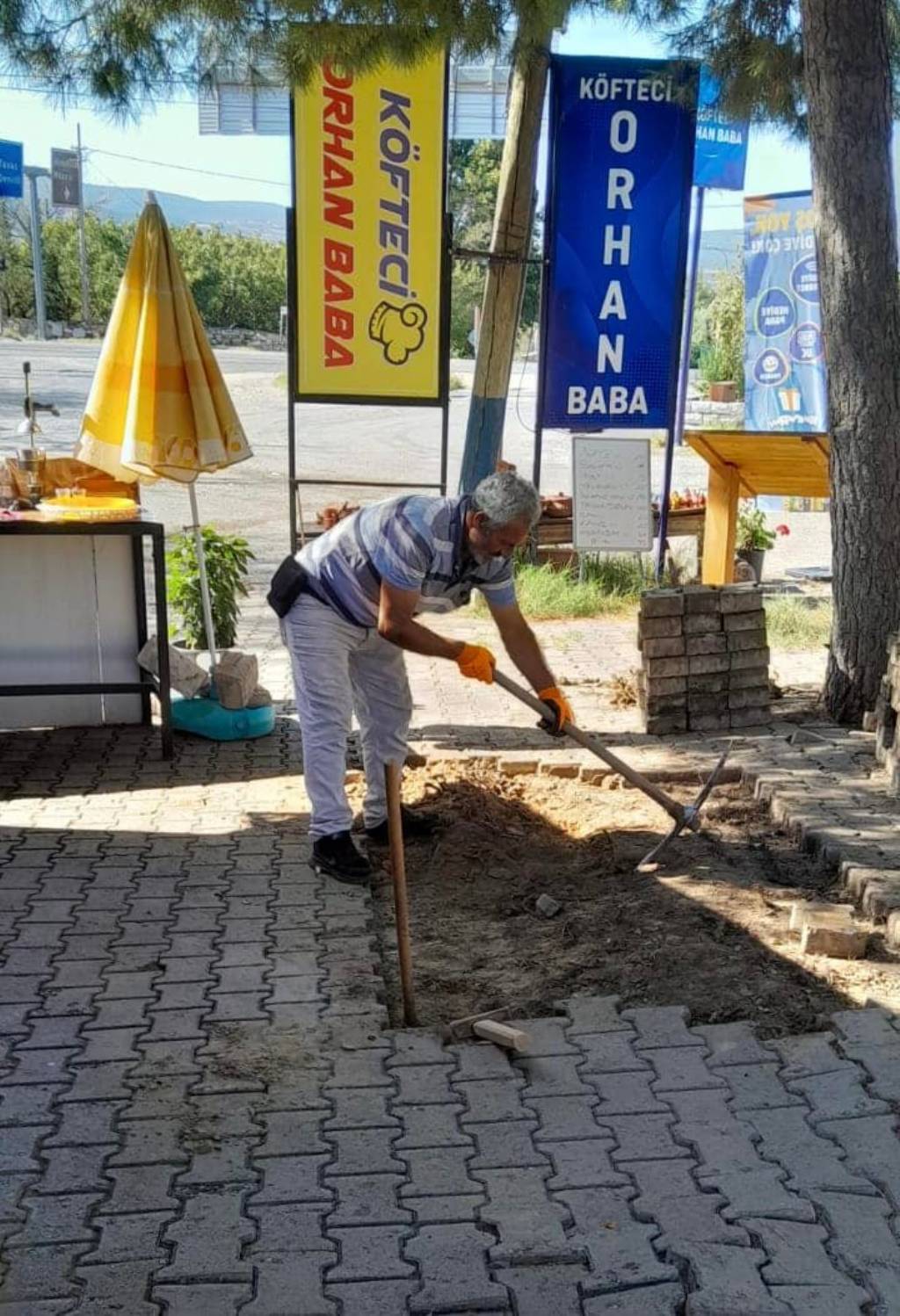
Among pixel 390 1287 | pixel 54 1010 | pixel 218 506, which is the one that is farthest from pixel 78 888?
pixel 218 506

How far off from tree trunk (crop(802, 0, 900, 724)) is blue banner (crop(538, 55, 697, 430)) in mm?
2920

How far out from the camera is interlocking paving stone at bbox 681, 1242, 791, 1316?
109 inches

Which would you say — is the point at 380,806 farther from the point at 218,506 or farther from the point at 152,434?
the point at 218,506

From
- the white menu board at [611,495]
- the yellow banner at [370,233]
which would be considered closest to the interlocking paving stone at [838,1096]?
the yellow banner at [370,233]

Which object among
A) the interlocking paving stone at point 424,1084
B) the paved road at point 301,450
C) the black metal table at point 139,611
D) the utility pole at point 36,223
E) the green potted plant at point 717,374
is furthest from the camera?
the utility pole at point 36,223

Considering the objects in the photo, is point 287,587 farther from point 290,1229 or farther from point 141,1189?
point 290,1229

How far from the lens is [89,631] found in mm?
7434

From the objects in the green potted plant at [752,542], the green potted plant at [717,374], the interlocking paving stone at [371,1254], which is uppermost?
the green potted plant at [717,374]

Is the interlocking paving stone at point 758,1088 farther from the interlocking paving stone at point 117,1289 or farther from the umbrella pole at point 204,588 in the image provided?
the umbrella pole at point 204,588

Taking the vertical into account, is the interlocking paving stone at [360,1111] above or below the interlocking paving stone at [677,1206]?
below

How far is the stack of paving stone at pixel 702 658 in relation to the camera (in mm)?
7117

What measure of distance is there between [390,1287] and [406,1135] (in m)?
0.64

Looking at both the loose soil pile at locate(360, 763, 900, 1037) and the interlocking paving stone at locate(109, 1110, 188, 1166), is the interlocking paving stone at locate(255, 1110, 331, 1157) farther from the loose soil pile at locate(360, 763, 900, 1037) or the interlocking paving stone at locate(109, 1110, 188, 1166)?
the loose soil pile at locate(360, 763, 900, 1037)

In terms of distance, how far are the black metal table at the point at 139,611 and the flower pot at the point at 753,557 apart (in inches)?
227
